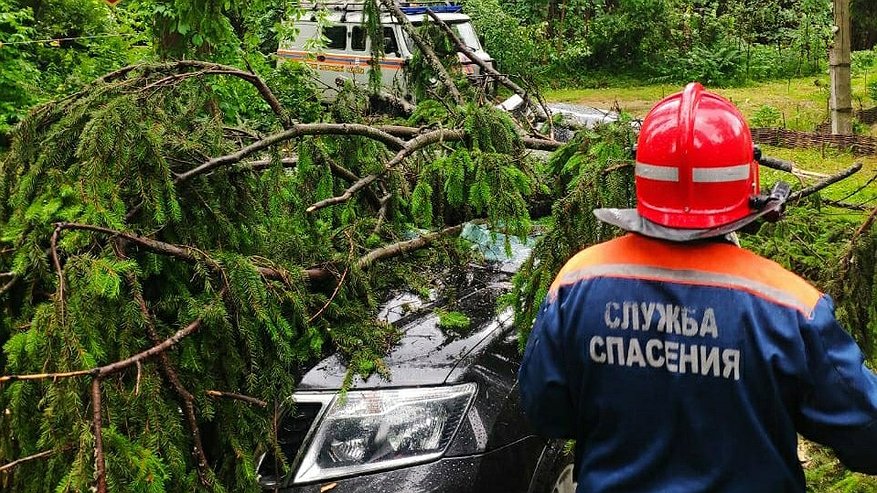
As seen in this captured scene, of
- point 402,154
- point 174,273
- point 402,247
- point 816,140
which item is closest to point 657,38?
point 816,140

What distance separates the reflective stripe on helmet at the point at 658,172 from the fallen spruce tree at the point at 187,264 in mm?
1030

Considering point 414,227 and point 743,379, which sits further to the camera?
point 414,227

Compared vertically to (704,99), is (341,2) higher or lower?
higher

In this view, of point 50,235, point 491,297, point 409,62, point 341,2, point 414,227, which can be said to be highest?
point 341,2

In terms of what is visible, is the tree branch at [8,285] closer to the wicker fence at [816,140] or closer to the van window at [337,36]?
the wicker fence at [816,140]

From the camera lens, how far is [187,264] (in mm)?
2803

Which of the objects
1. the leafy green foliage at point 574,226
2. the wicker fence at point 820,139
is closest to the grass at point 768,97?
the wicker fence at point 820,139

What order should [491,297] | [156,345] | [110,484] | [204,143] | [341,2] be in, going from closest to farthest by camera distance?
[110,484] < [156,345] < [204,143] < [491,297] < [341,2]

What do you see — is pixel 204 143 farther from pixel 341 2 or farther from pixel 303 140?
pixel 341 2

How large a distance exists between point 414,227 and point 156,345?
1.83 meters

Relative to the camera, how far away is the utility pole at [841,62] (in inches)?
324

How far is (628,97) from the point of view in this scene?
16641mm

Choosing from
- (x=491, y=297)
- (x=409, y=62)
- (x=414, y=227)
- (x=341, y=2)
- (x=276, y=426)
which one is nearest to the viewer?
(x=276, y=426)

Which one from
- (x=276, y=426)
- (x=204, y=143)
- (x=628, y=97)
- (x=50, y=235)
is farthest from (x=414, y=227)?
(x=628, y=97)
